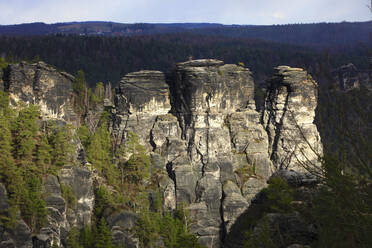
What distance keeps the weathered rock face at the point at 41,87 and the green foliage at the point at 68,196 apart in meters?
9.13

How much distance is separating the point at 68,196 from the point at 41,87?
450 inches

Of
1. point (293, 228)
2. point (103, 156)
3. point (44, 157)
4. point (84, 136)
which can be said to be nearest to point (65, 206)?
point (44, 157)

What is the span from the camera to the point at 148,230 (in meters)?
35.8

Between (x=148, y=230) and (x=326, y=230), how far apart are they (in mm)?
28087

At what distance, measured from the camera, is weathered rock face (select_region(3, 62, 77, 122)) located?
131ft

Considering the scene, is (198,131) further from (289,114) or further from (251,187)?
(289,114)

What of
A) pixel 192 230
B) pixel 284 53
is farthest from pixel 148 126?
pixel 284 53

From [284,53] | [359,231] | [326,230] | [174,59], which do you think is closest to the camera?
[359,231]

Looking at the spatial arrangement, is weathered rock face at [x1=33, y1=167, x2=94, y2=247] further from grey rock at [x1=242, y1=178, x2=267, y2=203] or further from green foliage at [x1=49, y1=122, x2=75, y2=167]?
grey rock at [x1=242, y1=178, x2=267, y2=203]

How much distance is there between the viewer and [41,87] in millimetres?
41094

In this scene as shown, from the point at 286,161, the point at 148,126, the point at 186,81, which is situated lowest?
the point at 286,161

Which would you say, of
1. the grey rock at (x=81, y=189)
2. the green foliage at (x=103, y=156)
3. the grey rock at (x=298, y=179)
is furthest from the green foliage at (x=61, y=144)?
the grey rock at (x=298, y=179)

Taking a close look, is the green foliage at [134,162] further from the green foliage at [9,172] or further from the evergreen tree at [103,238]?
the green foliage at [9,172]

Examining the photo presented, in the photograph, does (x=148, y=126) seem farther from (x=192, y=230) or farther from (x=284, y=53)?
(x=284, y=53)
